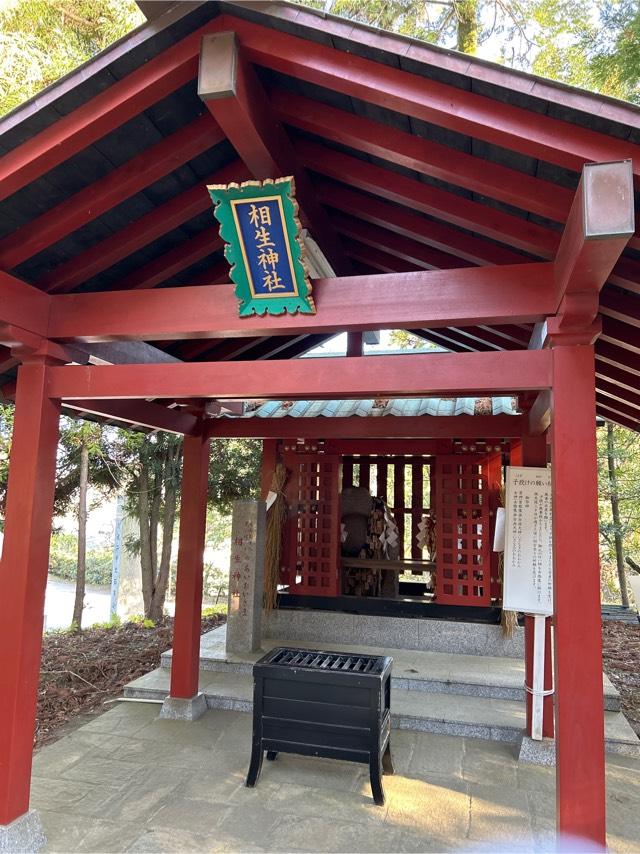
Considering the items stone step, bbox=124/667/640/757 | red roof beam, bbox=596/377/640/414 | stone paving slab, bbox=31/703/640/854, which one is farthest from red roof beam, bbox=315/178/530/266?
stone step, bbox=124/667/640/757

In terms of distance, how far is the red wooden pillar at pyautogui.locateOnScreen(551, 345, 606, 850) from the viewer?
2.57 metres

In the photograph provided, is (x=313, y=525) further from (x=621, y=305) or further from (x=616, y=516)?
(x=616, y=516)

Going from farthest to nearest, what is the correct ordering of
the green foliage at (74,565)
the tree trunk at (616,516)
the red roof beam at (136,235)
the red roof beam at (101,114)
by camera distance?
the green foliage at (74,565) < the tree trunk at (616,516) < the red roof beam at (136,235) < the red roof beam at (101,114)

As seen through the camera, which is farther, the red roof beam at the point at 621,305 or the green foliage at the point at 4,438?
the green foliage at the point at 4,438

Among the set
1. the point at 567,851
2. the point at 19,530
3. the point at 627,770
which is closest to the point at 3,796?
the point at 19,530

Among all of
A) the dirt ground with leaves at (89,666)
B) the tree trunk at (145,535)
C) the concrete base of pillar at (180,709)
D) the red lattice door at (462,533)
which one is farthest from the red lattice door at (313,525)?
the tree trunk at (145,535)

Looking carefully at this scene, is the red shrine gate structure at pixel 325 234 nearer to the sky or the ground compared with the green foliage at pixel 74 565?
nearer to the sky

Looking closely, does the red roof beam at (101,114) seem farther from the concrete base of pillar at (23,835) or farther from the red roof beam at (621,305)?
the concrete base of pillar at (23,835)

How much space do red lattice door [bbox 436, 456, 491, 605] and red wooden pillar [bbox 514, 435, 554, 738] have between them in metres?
2.33

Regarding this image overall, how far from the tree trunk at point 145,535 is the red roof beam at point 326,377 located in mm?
6985

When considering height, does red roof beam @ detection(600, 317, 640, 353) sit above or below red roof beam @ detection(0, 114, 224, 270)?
below

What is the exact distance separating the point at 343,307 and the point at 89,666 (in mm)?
6149

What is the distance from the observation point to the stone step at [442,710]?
4.91 meters

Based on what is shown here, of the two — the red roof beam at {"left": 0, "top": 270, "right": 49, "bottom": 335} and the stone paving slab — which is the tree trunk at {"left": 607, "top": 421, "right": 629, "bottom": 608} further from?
the red roof beam at {"left": 0, "top": 270, "right": 49, "bottom": 335}
